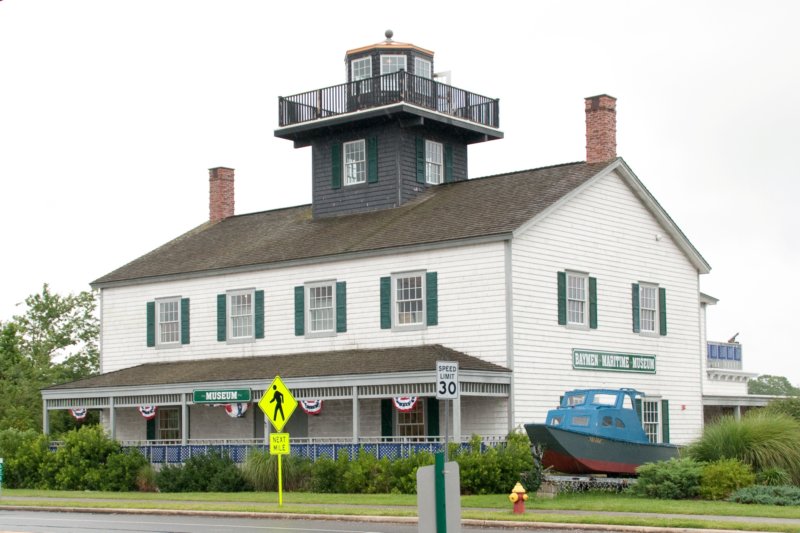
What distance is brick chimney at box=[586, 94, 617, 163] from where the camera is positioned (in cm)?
3606

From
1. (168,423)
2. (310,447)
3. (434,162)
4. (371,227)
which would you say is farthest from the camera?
(168,423)

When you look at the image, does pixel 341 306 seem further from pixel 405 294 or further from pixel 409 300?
pixel 409 300

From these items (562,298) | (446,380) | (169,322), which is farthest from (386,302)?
(446,380)

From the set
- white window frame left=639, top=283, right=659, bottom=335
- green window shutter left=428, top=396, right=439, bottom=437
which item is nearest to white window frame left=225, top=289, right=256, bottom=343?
green window shutter left=428, top=396, right=439, bottom=437

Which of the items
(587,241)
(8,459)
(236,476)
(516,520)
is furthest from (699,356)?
(8,459)

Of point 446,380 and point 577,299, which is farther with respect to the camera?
point 577,299

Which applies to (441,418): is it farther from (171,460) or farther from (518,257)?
(171,460)

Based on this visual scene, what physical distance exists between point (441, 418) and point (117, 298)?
1433cm

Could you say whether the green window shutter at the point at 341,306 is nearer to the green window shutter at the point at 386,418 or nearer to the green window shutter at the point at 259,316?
the green window shutter at the point at 386,418

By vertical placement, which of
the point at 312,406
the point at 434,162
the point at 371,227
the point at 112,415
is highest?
the point at 434,162

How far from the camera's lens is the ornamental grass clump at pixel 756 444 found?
2728 cm

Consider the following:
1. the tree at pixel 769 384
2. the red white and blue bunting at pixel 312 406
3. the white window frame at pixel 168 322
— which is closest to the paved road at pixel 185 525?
the red white and blue bunting at pixel 312 406

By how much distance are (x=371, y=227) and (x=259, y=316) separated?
434cm

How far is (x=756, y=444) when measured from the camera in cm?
2764
